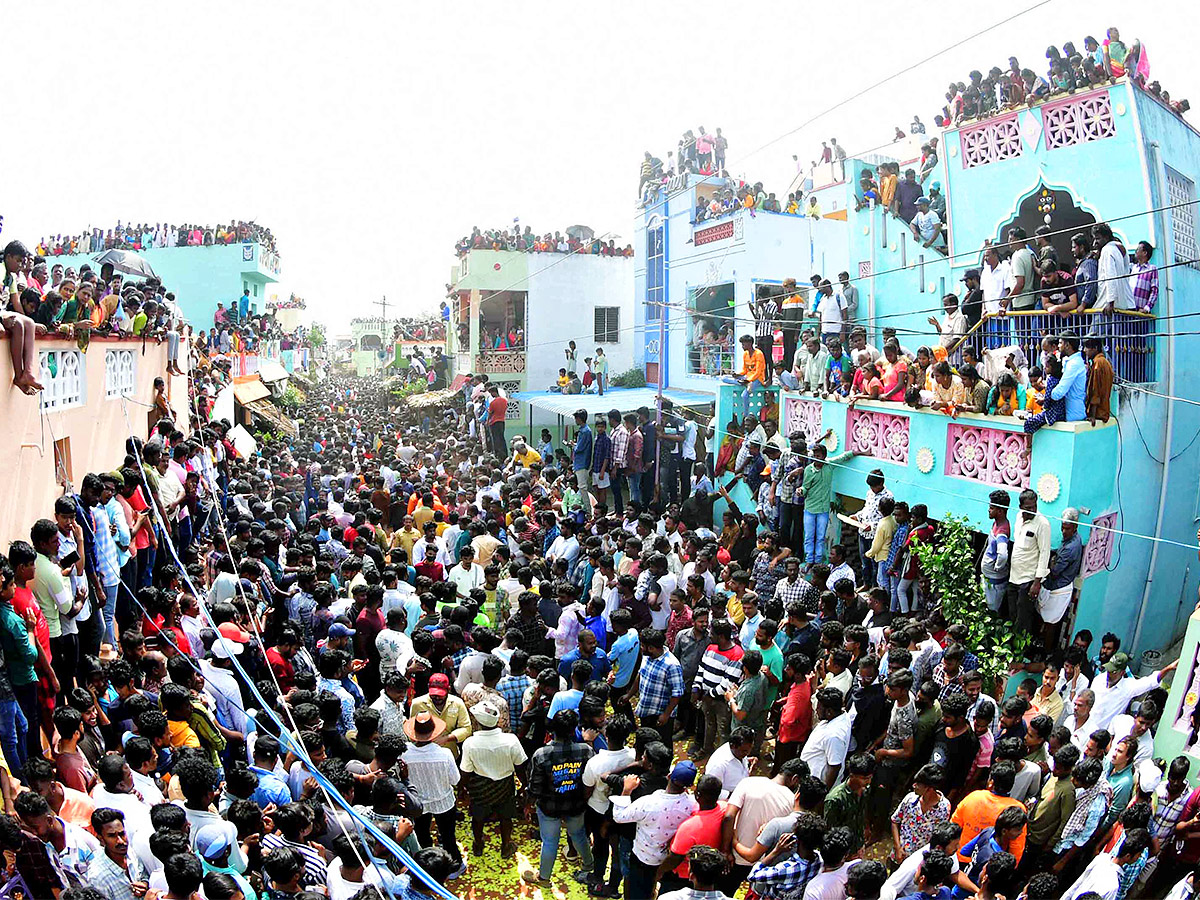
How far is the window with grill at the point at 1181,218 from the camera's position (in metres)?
10.6

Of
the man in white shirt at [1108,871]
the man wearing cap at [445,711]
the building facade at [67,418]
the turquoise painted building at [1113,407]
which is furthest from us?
the turquoise painted building at [1113,407]

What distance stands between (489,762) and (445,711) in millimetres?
466

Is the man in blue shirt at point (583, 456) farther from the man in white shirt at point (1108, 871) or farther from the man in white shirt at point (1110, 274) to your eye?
the man in white shirt at point (1108, 871)

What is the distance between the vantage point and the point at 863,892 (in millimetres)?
4246

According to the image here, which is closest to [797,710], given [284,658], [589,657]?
[589,657]

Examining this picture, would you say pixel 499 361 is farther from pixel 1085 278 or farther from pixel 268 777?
pixel 268 777

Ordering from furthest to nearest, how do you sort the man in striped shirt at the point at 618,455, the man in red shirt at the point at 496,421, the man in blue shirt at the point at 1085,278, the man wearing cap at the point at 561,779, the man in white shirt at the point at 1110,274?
the man in red shirt at the point at 496,421 < the man in striped shirt at the point at 618,455 < the man in blue shirt at the point at 1085,278 < the man in white shirt at the point at 1110,274 < the man wearing cap at the point at 561,779

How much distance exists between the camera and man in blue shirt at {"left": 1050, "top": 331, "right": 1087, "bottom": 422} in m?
8.99

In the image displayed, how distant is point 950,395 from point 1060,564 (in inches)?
91.4

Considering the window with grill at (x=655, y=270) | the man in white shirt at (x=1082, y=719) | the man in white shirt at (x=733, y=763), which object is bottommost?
the man in white shirt at (x=1082, y=719)

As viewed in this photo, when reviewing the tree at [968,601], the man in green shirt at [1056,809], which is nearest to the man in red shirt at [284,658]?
the man in green shirt at [1056,809]

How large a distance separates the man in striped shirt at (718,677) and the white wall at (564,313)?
1930 centimetres

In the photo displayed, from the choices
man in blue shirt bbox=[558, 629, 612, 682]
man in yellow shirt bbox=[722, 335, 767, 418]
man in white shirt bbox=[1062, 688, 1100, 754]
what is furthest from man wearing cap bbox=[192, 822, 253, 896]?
man in yellow shirt bbox=[722, 335, 767, 418]

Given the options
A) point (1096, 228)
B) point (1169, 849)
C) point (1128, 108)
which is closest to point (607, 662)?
point (1169, 849)
